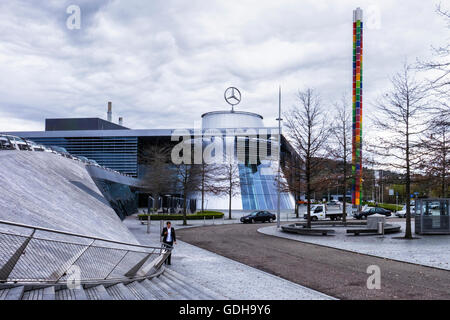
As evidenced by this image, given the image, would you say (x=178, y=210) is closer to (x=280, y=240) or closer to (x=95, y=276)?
(x=280, y=240)

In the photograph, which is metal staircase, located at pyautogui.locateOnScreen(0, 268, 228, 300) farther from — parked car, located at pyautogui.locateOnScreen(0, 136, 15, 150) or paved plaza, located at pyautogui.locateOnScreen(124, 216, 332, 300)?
parked car, located at pyautogui.locateOnScreen(0, 136, 15, 150)

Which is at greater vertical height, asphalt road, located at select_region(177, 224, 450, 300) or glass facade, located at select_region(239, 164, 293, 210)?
glass facade, located at select_region(239, 164, 293, 210)

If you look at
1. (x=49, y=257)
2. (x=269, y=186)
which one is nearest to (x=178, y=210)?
(x=269, y=186)

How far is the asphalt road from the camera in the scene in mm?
9883

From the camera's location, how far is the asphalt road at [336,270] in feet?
32.4

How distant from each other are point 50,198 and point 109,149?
55804 millimetres

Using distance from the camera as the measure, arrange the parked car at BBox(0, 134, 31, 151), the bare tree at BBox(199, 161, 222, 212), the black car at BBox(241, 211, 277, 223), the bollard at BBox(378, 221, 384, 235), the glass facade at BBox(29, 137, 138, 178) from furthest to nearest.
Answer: the glass facade at BBox(29, 137, 138, 178) < the bare tree at BBox(199, 161, 222, 212) < the black car at BBox(241, 211, 277, 223) < the bollard at BBox(378, 221, 384, 235) < the parked car at BBox(0, 134, 31, 151)

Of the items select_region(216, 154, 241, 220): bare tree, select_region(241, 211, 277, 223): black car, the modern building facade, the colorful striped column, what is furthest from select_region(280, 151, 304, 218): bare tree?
the colorful striped column

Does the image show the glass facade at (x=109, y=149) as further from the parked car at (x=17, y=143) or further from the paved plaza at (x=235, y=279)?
the paved plaza at (x=235, y=279)

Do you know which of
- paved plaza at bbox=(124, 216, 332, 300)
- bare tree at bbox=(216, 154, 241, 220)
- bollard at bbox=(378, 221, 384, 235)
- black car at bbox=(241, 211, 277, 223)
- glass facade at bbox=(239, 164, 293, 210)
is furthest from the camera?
glass facade at bbox=(239, 164, 293, 210)

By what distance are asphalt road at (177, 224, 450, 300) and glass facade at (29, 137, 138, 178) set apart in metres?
48.4

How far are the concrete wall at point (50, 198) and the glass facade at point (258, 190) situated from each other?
34.9 metres

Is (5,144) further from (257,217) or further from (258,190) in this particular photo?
(258,190)
